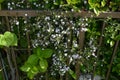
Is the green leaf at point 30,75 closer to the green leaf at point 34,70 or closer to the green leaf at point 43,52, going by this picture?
the green leaf at point 34,70

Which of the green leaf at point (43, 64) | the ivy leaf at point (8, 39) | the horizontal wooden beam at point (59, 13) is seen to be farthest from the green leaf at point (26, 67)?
the horizontal wooden beam at point (59, 13)

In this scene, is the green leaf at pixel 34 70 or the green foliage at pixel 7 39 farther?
the green leaf at pixel 34 70

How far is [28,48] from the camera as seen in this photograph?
2994 millimetres

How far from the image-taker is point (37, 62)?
9.77ft

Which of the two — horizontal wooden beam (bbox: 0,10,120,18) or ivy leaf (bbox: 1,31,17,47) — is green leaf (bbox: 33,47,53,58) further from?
horizontal wooden beam (bbox: 0,10,120,18)

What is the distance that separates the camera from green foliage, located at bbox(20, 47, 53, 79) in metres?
2.92

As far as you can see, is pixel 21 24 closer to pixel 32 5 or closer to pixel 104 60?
pixel 32 5

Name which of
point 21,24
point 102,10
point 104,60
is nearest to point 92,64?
point 104,60

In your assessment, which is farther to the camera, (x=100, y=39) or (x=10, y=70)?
(x=10, y=70)

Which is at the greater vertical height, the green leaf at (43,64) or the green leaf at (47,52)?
the green leaf at (47,52)

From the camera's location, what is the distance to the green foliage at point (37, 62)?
2920 mm

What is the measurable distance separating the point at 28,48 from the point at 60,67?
1.21 feet

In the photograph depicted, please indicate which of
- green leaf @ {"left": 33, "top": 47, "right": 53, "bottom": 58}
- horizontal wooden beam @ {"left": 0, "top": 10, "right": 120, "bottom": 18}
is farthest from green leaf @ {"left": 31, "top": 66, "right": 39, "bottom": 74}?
horizontal wooden beam @ {"left": 0, "top": 10, "right": 120, "bottom": 18}

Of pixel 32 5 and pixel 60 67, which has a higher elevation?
pixel 32 5
